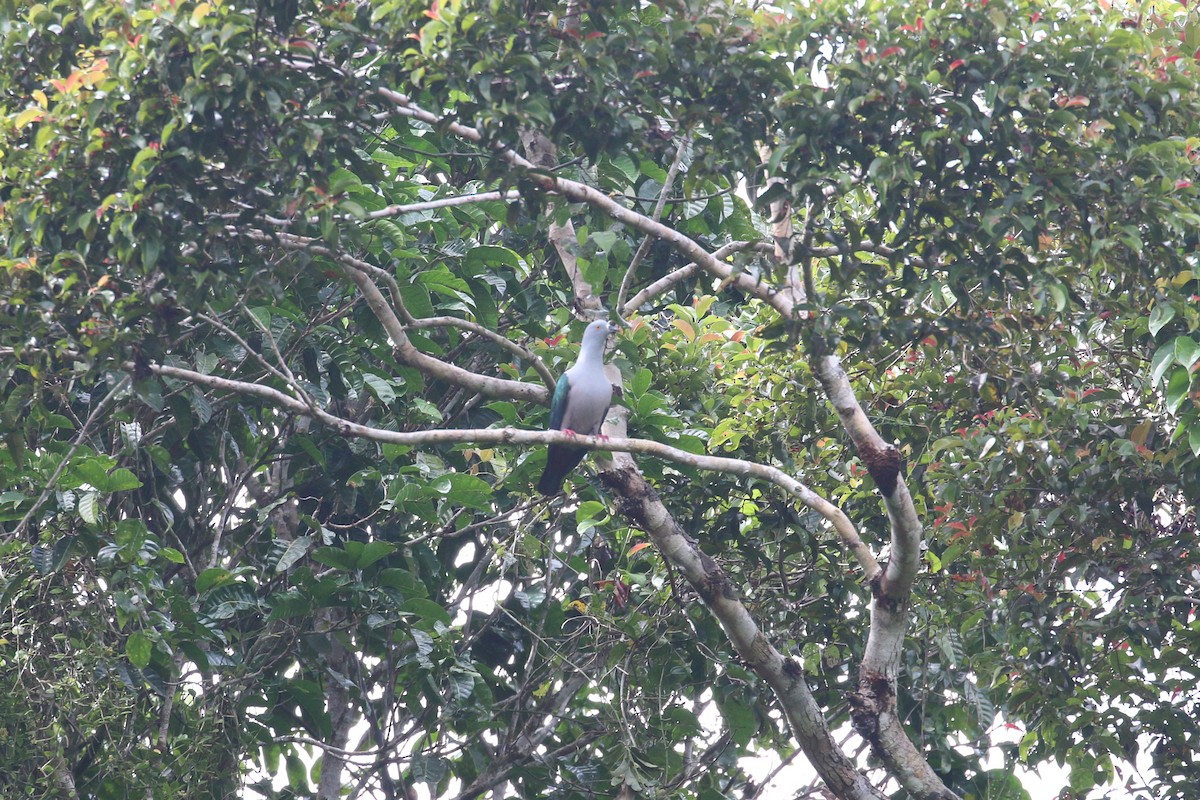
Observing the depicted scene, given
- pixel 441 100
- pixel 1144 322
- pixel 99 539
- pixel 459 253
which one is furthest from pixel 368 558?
pixel 1144 322

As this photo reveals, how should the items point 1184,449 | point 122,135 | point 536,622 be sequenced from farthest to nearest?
point 536,622, point 1184,449, point 122,135

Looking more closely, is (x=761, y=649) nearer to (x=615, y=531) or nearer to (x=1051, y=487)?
(x=1051, y=487)

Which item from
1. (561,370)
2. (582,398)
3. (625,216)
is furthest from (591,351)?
(625,216)

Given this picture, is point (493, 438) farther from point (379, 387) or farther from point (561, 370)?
point (561, 370)

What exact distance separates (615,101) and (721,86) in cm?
42

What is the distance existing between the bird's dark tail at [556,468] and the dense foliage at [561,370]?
0.70ft

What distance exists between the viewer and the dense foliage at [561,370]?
4668 mm

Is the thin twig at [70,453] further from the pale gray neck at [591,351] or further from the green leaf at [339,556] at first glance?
the pale gray neck at [591,351]

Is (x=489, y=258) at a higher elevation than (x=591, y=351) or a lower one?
higher

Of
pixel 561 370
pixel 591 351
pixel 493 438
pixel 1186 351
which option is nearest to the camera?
pixel 1186 351

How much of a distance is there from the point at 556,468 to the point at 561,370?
3.21ft

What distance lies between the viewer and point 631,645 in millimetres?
6480

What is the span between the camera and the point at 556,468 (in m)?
6.40

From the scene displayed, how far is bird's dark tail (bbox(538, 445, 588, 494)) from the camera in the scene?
20.5ft
